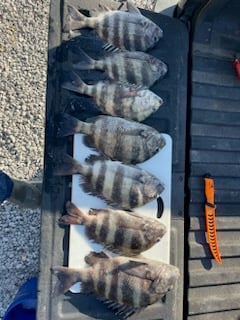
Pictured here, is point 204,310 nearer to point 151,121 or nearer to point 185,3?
point 151,121

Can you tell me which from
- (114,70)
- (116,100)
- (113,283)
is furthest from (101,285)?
(114,70)

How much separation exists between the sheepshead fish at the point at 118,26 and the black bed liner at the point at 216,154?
272mm

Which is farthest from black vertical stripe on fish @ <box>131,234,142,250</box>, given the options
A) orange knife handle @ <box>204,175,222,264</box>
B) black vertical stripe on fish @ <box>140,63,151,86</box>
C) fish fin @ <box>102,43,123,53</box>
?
fish fin @ <box>102,43,123,53</box>

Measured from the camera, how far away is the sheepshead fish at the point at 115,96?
70.1 inches

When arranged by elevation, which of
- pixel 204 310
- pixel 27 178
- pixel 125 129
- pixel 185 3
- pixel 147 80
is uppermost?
pixel 185 3

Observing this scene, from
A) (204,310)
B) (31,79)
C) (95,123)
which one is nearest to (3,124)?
(31,79)

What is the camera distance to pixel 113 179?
1.73 meters

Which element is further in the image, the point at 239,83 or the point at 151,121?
the point at 239,83

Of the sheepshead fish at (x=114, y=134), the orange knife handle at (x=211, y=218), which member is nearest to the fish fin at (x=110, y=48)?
the sheepshead fish at (x=114, y=134)

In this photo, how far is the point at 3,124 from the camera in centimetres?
224

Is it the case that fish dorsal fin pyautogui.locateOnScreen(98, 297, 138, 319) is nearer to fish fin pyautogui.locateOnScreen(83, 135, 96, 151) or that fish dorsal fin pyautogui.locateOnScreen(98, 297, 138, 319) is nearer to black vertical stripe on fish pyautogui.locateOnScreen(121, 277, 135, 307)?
black vertical stripe on fish pyautogui.locateOnScreen(121, 277, 135, 307)

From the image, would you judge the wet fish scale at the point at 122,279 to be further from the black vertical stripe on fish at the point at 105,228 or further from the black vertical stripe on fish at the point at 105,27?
the black vertical stripe on fish at the point at 105,27

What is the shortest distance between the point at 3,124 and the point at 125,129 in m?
0.73

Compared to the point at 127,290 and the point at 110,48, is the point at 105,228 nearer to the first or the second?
the point at 127,290
